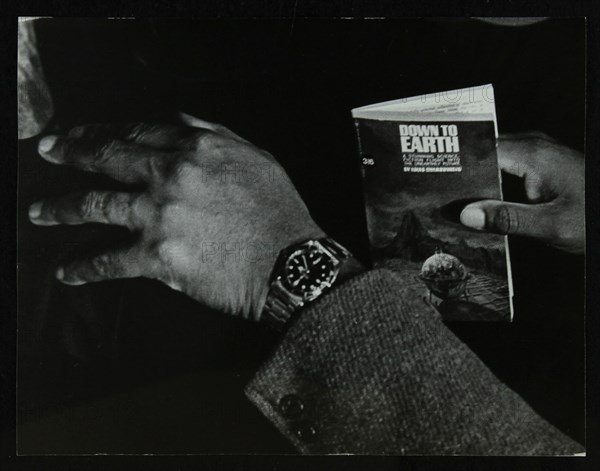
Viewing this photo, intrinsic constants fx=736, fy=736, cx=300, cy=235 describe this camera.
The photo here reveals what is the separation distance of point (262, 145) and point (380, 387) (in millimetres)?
325

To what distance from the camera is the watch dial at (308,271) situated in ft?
2.89

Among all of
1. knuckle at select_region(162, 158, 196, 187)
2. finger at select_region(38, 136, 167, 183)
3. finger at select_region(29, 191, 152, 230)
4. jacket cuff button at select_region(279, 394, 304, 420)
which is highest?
finger at select_region(38, 136, 167, 183)

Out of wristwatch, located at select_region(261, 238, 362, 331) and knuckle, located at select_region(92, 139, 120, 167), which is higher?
knuckle, located at select_region(92, 139, 120, 167)

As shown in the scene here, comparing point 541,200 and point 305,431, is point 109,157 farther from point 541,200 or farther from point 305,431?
point 541,200

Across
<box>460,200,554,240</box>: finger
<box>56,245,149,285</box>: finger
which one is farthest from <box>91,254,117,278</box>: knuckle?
<box>460,200,554,240</box>: finger

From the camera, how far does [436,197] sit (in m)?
0.91

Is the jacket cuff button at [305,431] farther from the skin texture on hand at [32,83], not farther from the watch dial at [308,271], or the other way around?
the skin texture on hand at [32,83]

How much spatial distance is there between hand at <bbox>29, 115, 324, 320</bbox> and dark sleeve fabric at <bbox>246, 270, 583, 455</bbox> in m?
0.09

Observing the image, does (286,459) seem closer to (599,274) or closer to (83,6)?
(599,274)

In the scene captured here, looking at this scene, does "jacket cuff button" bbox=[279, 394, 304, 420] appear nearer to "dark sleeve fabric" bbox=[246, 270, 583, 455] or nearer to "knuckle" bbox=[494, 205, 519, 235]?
"dark sleeve fabric" bbox=[246, 270, 583, 455]

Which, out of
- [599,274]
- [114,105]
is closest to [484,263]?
[599,274]

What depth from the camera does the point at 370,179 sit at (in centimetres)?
91

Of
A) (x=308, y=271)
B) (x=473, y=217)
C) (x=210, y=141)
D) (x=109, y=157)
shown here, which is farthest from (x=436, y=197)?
(x=109, y=157)

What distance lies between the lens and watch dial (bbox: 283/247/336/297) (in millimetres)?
880
